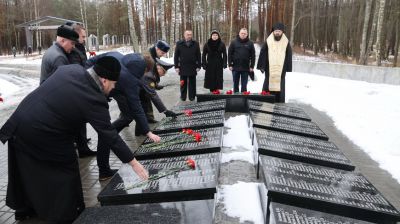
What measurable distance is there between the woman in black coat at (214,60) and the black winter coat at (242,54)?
1.30ft

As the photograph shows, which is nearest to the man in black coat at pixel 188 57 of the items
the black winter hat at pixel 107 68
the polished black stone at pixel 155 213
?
the black winter hat at pixel 107 68

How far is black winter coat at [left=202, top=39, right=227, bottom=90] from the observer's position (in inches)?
287

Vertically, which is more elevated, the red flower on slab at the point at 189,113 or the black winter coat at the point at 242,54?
the black winter coat at the point at 242,54

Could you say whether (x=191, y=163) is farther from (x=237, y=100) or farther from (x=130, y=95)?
(x=237, y=100)

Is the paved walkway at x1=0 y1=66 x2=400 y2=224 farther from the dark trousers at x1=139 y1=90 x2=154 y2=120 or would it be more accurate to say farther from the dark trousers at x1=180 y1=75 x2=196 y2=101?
the dark trousers at x1=180 y1=75 x2=196 y2=101

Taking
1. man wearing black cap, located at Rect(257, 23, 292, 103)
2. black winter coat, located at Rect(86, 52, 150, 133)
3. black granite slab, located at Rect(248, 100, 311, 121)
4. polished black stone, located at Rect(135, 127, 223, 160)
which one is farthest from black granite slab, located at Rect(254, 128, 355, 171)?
man wearing black cap, located at Rect(257, 23, 292, 103)

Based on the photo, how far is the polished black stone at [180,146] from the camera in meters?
3.04

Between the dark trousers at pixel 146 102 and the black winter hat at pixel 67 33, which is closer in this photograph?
the black winter hat at pixel 67 33

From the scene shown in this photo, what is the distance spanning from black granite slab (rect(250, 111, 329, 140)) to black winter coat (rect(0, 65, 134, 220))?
1941 millimetres

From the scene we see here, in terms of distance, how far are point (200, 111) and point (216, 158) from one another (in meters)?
1.96

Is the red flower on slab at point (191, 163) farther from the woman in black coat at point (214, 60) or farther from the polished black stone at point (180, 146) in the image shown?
the woman in black coat at point (214, 60)

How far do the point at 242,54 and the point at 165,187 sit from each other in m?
5.00

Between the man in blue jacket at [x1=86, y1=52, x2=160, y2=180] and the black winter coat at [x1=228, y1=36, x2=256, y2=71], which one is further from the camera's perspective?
the black winter coat at [x1=228, y1=36, x2=256, y2=71]

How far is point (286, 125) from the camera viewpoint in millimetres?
3967
